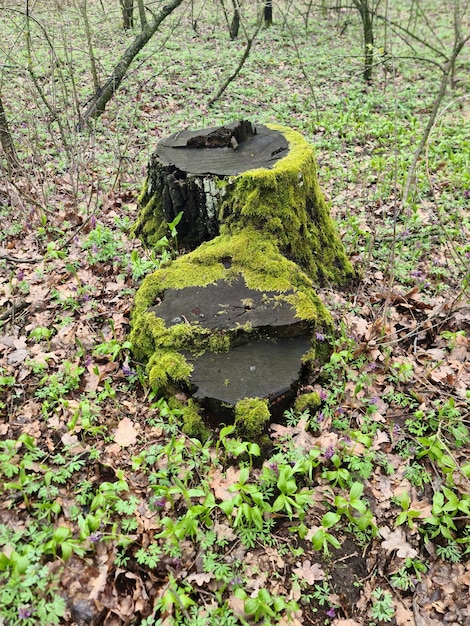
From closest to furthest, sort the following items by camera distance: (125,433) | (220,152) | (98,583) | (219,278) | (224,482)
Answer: (98,583) < (224,482) < (125,433) < (219,278) < (220,152)

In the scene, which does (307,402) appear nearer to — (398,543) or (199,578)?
(398,543)

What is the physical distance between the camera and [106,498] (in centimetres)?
253

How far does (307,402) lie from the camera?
10.4 ft

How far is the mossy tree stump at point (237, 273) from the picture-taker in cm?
309

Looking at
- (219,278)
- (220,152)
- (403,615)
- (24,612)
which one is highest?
(220,152)

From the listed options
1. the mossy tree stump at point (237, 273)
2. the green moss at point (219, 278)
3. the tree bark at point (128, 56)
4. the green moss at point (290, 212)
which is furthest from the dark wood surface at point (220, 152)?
the tree bark at point (128, 56)

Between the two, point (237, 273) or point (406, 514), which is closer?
point (406, 514)

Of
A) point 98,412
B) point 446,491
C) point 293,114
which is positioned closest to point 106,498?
point 98,412

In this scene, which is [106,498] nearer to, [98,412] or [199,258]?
[98,412]

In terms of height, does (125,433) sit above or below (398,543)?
above

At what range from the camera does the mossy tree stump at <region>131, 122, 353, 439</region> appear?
3.09 metres

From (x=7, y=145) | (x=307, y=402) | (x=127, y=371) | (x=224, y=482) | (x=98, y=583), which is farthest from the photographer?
(x=7, y=145)

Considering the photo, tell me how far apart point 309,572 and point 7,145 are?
647cm

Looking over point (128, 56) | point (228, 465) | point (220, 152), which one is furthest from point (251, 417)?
point (128, 56)
